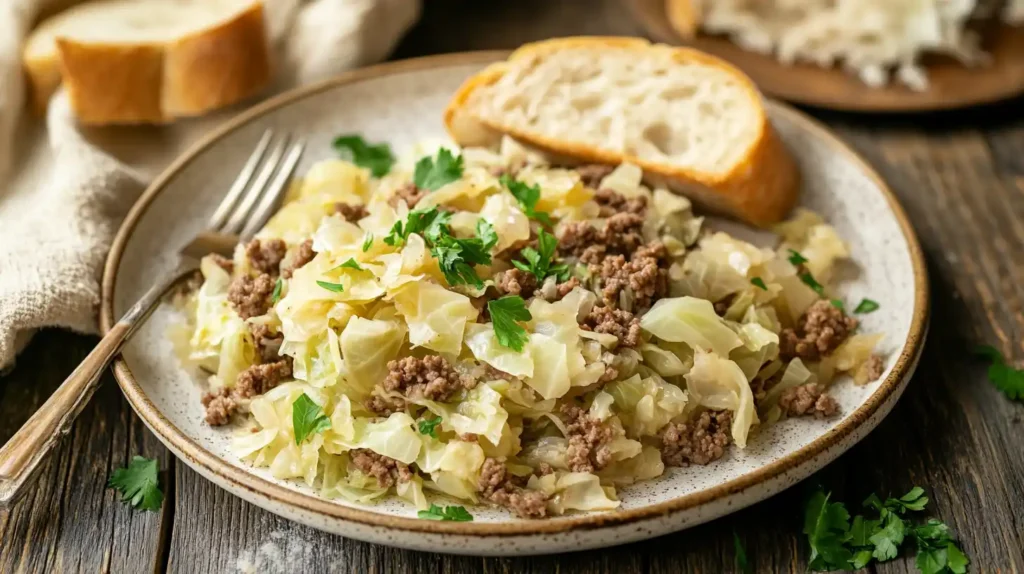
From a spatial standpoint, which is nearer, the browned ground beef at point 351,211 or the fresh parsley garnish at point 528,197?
the fresh parsley garnish at point 528,197

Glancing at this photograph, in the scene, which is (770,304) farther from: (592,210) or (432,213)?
(432,213)

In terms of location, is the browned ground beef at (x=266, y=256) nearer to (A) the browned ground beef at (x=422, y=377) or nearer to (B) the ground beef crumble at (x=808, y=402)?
(A) the browned ground beef at (x=422, y=377)

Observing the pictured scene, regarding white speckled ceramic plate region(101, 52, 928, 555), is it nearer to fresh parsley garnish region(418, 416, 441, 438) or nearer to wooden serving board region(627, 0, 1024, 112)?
fresh parsley garnish region(418, 416, 441, 438)

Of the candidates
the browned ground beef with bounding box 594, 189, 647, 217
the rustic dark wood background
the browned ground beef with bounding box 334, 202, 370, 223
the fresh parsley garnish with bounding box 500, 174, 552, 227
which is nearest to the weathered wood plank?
the rustic dark wood background

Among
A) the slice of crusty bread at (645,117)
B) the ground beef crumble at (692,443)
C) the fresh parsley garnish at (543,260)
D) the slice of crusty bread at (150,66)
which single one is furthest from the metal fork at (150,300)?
the ground beef crumble at (692,443)

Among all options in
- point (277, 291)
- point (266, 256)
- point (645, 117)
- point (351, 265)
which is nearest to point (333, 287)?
point (351, 265)

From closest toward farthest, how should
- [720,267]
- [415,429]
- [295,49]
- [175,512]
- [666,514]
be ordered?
[666,514] → [415,429] → [175,512] → [720,267] → [295,49]

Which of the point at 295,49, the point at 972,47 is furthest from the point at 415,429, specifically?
the point at 972,47
